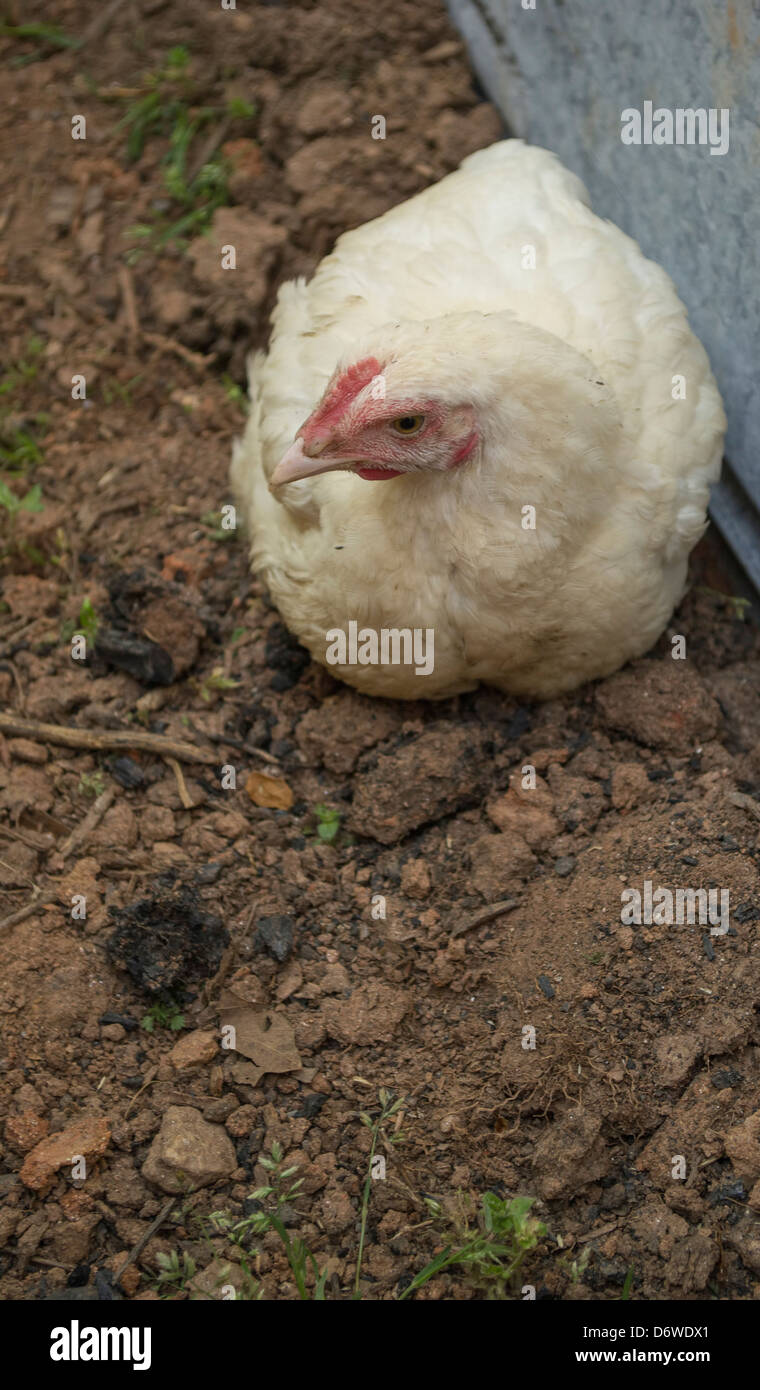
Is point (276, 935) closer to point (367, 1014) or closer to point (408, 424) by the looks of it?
point (367, 1014)

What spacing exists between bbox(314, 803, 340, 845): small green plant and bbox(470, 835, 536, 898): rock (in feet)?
1.55

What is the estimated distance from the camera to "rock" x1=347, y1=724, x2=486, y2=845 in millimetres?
3871

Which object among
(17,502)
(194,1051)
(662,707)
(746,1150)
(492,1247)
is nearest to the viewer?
(492,1247)

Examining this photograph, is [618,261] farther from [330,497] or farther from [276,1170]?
[276,1170]

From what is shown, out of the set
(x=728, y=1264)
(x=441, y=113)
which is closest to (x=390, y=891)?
(x=728, y=1264)

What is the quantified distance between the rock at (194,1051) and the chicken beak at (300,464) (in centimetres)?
155

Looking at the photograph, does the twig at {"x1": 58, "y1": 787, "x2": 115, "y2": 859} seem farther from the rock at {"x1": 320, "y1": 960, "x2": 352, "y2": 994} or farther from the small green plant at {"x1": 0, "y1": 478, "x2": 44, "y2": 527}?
the small green plant at {"x1": 0, "y1": 478, "x2": 44, "y2": 527}

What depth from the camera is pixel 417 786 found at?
3.88 metres

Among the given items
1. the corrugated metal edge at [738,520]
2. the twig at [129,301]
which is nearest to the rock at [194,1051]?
the corrugated metal edge at [738,520]

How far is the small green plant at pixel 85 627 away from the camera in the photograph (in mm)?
4359

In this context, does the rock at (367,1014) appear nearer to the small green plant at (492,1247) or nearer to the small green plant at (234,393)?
the small green plant at (492,1247)

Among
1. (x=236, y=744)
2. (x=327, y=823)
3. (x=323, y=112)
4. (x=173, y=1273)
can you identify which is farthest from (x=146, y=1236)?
(x=323, y=112)

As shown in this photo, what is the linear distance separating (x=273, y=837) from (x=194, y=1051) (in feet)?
2.54

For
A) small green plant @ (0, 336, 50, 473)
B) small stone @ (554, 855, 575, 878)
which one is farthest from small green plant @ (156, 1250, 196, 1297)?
small green plant @ (0, 336, 50, 473)
